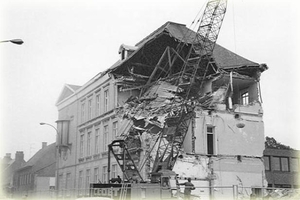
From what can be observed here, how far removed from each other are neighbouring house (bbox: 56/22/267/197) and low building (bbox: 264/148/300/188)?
54.8 feet

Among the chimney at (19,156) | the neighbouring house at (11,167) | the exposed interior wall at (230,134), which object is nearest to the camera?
the exposed interior wall at (230,134)

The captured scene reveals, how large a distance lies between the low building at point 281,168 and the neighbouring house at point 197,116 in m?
16.7

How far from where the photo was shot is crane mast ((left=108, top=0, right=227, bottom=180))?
29.6m

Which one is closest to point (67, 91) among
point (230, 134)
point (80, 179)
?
point (80, 179)

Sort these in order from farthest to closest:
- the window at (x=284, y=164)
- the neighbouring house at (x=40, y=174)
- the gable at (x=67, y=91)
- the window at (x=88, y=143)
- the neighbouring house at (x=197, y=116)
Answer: the neighbouring house at (x=40, y=174) < the window at (x=284, y=164) < the gable at (x=67, y=91) < the window at (x=88, y=143) < the neighbouring house at (x=197, y=116)

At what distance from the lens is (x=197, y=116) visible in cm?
3117

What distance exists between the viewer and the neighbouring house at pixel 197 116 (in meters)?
30.8

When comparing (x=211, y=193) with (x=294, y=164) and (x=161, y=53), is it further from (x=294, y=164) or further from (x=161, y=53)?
(x=294, y=164)

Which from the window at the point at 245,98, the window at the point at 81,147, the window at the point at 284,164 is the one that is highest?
the window at the point at 245,98

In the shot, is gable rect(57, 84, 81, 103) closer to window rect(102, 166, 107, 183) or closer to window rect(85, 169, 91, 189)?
window rect(85, 169, 91, 189)

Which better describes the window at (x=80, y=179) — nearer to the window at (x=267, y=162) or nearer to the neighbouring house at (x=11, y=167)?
the window at (x=267, y=162)

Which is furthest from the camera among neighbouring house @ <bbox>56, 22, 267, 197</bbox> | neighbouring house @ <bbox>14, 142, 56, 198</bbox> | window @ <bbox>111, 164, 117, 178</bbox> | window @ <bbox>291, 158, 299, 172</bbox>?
neighbouring house @ <bbox>14, 142, 56, 198</bbox>

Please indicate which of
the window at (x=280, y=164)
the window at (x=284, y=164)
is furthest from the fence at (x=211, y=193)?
the window at (x=284, y=164)

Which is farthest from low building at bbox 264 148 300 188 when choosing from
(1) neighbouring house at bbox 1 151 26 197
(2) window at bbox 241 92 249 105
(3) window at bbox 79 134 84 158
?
(1) neighbouring house at bbox 1 151 26 197
